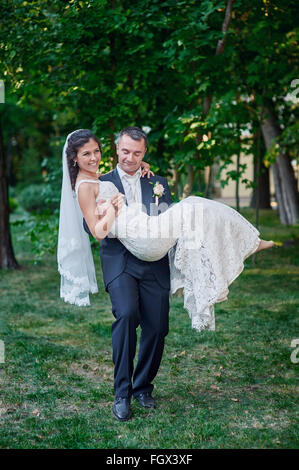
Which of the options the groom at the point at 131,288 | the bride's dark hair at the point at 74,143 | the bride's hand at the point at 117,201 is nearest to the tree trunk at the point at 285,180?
the groom at the point at 131,288

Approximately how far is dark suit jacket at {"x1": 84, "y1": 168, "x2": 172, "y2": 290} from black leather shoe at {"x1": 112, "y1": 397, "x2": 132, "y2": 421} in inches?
33.8

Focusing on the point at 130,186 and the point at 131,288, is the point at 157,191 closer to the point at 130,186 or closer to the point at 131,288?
the point at 130,186

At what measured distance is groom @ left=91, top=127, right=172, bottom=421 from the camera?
410 centimetres

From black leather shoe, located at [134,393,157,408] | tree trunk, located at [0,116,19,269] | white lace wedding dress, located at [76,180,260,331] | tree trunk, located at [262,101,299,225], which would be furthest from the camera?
tree trunk, located at [262,101,299,225]

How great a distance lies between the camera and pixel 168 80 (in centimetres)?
860

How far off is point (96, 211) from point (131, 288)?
62 cm

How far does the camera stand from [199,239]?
4074 millimetres

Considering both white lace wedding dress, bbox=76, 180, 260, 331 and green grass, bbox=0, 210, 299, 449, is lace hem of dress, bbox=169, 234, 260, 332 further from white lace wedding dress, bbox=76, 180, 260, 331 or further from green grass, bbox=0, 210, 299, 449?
green grass, bbox=0, 210, 299, 449

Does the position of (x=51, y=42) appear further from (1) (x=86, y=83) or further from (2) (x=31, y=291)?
(2) (x=31, y=291)

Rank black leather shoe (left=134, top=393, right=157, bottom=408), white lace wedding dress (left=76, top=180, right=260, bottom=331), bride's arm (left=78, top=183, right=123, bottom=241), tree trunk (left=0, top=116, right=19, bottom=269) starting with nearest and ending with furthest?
bride's arm (left=78, top=183, right=123, bottom=241), white lace wedding dress (left=76, top=180, right=260, bottom=331), black leather shoe (left=134, top=393, right=157, bottom=408), tree trunk (left=0, top=116, right=19, bottom=269)

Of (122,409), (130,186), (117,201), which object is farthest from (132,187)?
(122,409)

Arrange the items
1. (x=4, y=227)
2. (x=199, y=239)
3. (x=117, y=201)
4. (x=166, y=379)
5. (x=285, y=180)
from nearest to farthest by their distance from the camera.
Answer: (x=117, y=201), (x=199, y=239), (x=166, y=379), (x=4, y=227), (x=285, y=180)

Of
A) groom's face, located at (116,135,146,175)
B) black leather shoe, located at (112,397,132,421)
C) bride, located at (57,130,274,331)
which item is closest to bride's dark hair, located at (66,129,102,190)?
bride, located at (57,130,274,331)
